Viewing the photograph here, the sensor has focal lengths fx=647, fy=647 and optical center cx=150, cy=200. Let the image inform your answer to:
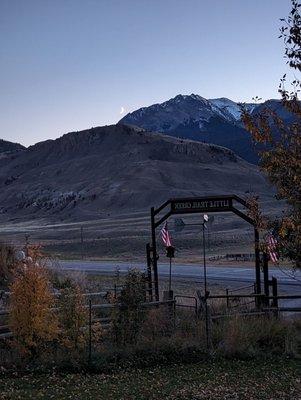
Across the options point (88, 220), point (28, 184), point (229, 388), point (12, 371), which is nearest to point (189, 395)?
point (229, 388)

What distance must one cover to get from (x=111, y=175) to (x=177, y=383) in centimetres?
14222

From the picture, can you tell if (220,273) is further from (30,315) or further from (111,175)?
(111,175)

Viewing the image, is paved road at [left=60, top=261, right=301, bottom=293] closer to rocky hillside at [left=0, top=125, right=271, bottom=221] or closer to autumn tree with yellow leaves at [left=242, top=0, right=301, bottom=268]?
autumn tree with yellow leaves at [left=242, top=0, right=301, bottom=268]

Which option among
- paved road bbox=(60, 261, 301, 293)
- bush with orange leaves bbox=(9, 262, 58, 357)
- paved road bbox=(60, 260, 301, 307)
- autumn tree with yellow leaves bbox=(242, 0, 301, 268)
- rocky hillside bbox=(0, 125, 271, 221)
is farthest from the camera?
rocky hillside bbox=(0, 125, 271, 221)

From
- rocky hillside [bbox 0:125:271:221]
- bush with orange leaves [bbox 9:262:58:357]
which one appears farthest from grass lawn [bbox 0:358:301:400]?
rocky hillside [bbox 0:125:271:221]

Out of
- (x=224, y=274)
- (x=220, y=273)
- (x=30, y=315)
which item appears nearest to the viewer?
(x=30, y=315)

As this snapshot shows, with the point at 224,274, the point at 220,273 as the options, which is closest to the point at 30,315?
the point at 224,274

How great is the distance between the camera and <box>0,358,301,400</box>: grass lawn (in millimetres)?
12039

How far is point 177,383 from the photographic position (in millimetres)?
13328

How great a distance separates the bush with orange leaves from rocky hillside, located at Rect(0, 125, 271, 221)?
108579 millimetres

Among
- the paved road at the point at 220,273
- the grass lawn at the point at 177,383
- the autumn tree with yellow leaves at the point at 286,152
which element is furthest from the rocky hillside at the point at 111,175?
the autumn tree with yellow leaves at the point at 286,152

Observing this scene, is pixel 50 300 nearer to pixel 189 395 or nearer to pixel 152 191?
pixel 189 395

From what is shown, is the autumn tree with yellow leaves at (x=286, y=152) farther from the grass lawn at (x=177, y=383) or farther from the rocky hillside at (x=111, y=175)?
the rocky hillside at (x=111, y=175)

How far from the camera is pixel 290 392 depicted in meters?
12.4
